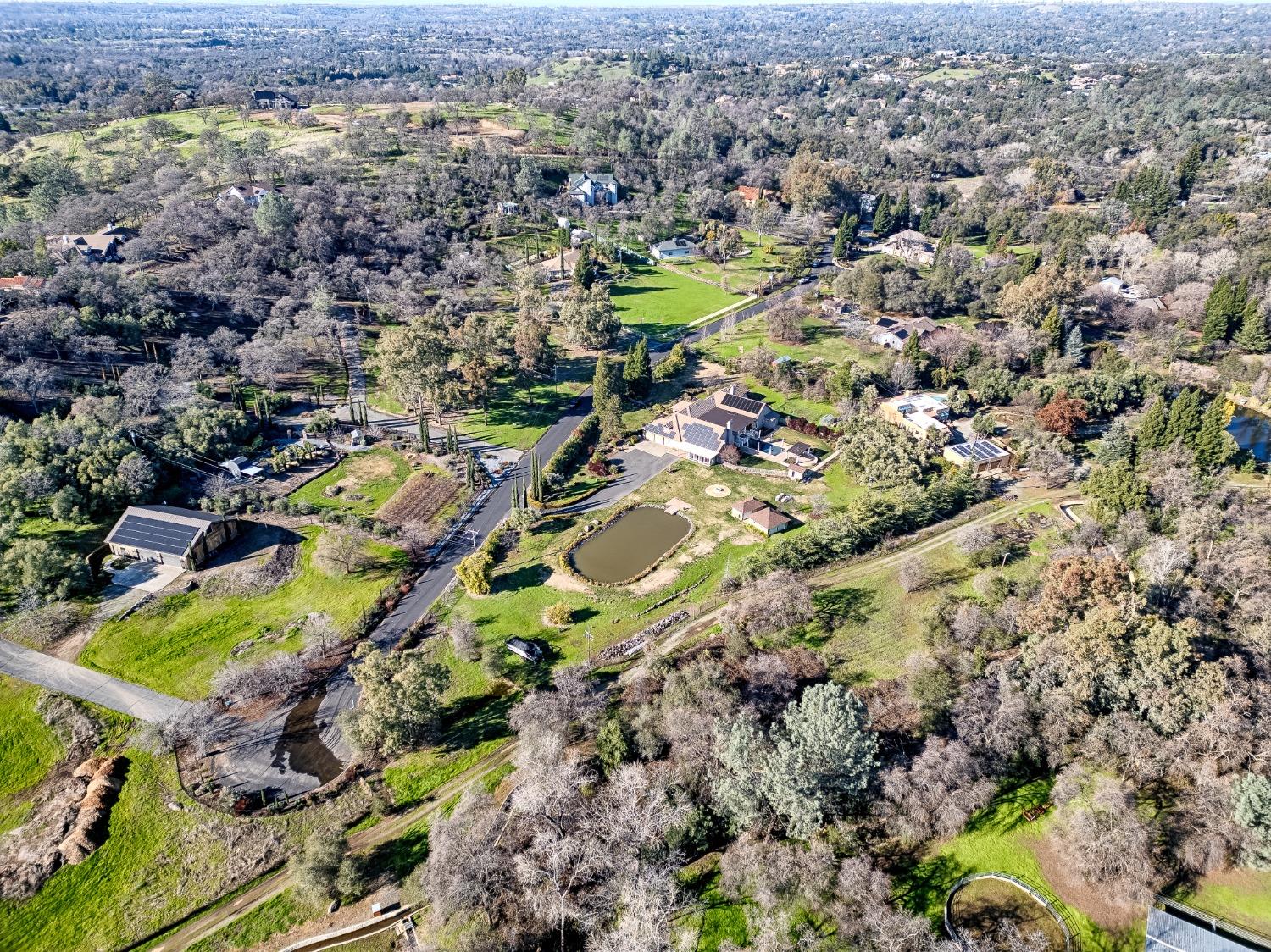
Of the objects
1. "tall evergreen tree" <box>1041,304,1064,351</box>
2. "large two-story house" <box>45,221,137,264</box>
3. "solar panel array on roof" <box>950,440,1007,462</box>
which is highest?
"large two-story house" <box>45,221,137,264</box>

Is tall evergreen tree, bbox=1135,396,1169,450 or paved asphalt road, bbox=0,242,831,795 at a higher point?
tall evergreen tree, bbox=1135,396,1169,450

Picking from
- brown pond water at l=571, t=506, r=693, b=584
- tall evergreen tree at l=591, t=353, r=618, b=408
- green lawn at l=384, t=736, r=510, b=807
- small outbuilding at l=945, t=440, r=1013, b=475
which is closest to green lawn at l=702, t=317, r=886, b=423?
small outbuilding at l=945, t=440, r=1013, b=475

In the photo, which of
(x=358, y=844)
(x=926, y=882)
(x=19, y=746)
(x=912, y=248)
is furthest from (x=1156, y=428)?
(x=19, y=746)

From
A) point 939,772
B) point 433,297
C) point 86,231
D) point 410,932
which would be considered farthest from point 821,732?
point 86,231

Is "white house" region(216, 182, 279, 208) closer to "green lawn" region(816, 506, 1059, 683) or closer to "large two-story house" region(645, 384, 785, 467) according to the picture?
"large two-story house" region(645, 384, 785, 467)

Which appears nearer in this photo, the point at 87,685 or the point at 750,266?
the point at 87,685

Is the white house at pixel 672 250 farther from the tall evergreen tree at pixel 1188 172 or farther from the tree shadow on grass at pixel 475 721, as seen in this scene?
the tree shadow on grass at pixel 475 721

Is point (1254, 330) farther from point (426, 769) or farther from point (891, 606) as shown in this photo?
point (426, 769)

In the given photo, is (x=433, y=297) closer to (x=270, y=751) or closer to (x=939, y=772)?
(x=270, y=751)
